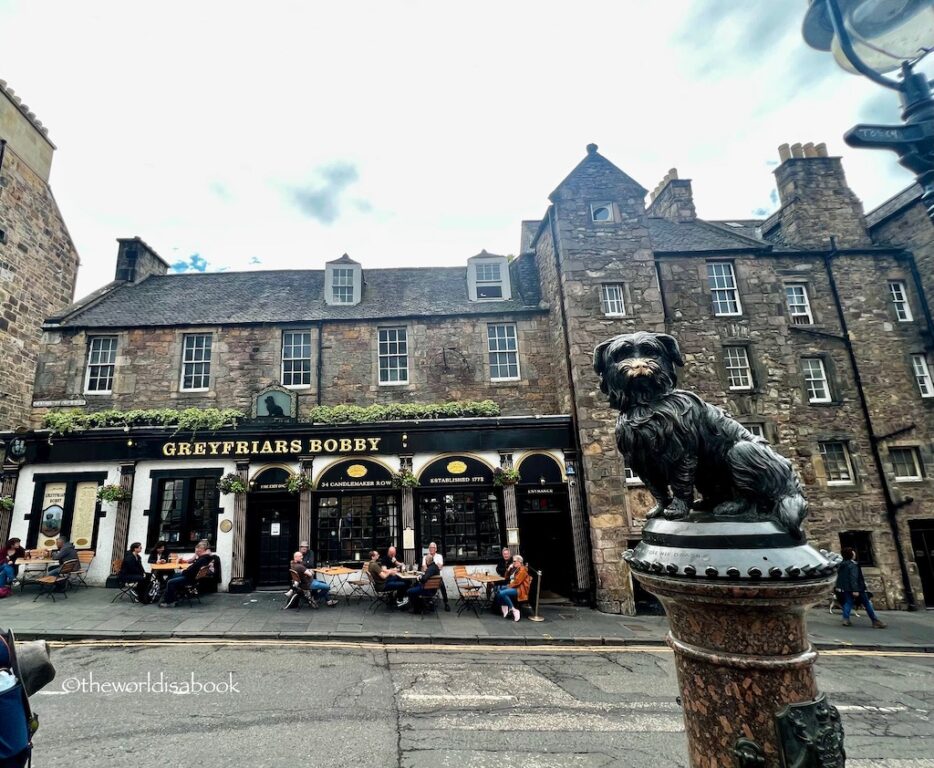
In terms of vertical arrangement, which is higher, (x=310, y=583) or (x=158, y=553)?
(x=158, y=553)

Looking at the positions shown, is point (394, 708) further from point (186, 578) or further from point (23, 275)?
point (23, 275)

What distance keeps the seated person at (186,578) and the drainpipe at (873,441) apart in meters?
20.8

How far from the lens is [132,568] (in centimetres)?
1180

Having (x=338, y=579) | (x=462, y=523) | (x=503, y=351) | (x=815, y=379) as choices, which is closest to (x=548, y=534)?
(x=462, y=523)

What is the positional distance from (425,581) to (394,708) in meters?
5.39

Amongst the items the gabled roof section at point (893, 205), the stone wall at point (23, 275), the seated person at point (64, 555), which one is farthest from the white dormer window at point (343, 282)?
the gabled roof section at point (893, 205)

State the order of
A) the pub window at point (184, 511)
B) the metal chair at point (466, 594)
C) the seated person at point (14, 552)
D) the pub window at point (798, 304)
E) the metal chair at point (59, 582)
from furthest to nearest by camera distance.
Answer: the pub window at point (798, 304) < the pub window at point (184, 511) < the seated person at point (14, 552) < the metal chair at point (466, 594) < the metal chair at point (59, 582)

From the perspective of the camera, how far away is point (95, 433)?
13.6m

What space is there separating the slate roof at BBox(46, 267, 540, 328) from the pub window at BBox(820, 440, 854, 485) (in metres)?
11.0

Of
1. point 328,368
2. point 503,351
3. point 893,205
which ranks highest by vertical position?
point 893,205

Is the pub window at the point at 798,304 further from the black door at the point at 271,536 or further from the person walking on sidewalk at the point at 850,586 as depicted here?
the black door at the point at 271,536

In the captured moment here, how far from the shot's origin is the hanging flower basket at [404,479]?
13.6 m

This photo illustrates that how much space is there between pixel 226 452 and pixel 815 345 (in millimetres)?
20069

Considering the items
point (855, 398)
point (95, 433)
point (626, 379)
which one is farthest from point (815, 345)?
point (95, 433)
